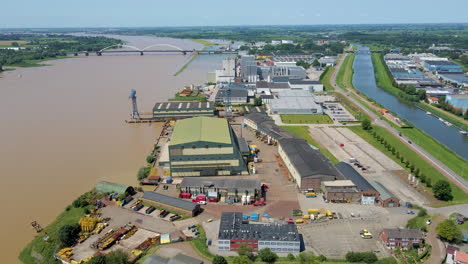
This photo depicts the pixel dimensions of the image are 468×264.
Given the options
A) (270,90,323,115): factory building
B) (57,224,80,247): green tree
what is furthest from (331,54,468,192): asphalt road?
(57,224,80,247): green tree

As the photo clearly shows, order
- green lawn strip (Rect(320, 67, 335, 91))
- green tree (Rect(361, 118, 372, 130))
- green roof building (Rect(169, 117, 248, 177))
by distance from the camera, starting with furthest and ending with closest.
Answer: green lawn strip (Rect(320, 67, 335, 91)), green tree (Rect(361, 118, 372, 130)), green roof building (Rect(169, 117, 248, 177))

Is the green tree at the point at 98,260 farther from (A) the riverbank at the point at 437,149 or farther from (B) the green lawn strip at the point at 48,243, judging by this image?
(A) the riverbank at the point at 437,149

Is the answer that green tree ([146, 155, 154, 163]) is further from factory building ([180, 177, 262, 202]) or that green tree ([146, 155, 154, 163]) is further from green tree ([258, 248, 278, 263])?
green tree ([258, 248, 278, 263])

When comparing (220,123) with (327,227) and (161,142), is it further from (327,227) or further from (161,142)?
(327,227)

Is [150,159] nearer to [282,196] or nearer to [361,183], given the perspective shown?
[282,196]

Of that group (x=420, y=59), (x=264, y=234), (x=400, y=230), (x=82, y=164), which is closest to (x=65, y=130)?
(x=82, y=164)

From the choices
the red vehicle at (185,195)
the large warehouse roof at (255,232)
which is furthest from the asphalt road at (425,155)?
the red vehicle at (185,195)
